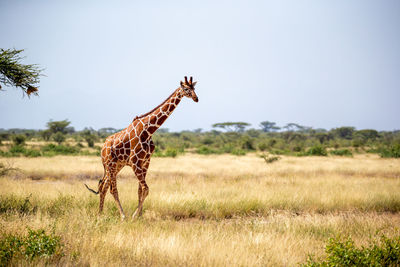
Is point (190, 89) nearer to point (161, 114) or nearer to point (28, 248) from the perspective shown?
point (161, 114)

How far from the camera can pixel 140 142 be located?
5.78 m

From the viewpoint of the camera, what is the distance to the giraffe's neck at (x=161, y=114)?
5.85 metres

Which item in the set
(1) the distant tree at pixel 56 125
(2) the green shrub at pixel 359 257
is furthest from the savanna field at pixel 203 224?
(1) the distant tree at pixel 56 125

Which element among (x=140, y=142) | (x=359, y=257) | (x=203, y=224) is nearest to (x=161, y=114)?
(x=140, y=142)

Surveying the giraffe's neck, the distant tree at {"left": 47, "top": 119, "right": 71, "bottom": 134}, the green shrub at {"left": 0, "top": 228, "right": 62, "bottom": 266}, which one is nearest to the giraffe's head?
the giraffe's neck

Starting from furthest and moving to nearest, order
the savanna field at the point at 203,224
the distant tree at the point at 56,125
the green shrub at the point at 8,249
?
the distant tree at the point at 56,125, the savanna field at the point at 203,224, the green shrub at the point at 8,249

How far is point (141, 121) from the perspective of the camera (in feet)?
19.6

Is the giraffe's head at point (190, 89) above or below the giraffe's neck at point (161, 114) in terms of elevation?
above

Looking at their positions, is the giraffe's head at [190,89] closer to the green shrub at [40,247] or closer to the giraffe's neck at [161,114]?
the giraffe's neck at [161,114]

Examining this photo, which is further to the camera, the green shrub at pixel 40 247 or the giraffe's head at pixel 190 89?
the giraffe's head at pixel 190 89

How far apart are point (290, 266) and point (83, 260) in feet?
9.79

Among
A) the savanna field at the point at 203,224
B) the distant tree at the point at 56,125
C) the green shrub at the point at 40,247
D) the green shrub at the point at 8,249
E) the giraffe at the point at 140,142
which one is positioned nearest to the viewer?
the green shrub at the point at 8,249

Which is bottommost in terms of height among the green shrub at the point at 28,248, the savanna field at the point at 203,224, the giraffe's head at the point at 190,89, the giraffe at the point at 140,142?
the savanna field at the point at 203,224

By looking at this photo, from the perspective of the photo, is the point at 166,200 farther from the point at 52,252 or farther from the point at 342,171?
the point at 342,171
